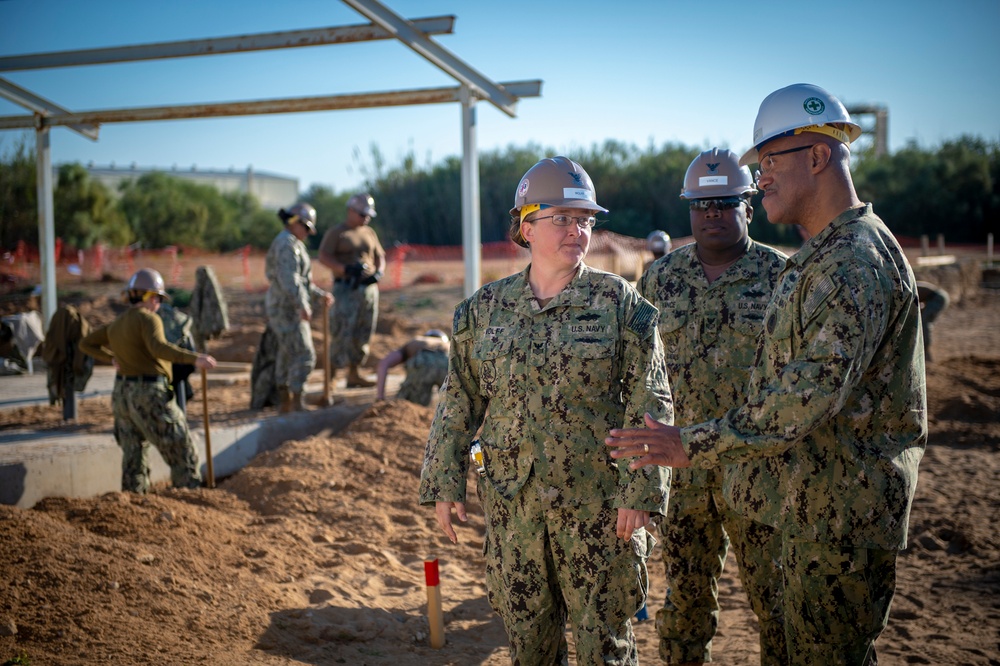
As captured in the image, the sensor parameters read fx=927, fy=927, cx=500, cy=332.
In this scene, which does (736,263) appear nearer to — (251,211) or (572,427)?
(572,427)

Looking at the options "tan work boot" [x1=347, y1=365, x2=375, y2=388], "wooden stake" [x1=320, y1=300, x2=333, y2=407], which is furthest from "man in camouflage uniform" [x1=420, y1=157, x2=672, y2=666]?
"tan work boot" [x1=347, y1=365, x2=375, y2=388]

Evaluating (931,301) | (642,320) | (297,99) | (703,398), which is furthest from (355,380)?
(642,320)

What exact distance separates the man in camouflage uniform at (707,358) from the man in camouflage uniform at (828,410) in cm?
113

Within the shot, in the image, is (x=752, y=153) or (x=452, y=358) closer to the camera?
(x=752, y=153)

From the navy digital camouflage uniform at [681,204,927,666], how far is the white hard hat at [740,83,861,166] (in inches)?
11.5

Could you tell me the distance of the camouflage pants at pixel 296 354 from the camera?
9.39 meters

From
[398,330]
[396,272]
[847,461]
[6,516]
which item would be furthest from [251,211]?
[847,461]

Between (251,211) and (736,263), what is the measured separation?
5344 centimetres

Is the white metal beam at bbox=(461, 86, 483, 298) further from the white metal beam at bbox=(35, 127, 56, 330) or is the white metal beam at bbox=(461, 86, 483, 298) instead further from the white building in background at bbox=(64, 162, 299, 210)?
the white building in background at bbox=(64, 162, 299, 210)

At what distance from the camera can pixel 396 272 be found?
28422 mm

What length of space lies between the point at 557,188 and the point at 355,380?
843 cm

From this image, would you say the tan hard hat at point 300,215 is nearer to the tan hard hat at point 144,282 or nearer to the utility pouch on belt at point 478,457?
the tan hard hat at point 144,282

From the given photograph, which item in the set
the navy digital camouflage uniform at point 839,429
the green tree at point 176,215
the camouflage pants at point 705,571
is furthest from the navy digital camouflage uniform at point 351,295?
the green tree at point 176,215

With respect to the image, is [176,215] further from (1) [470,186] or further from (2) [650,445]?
(2) [650,445]
